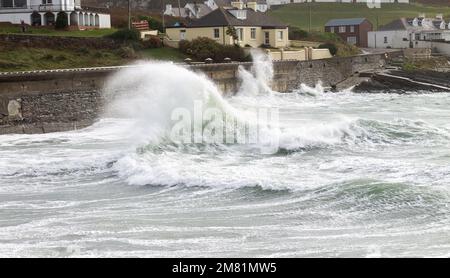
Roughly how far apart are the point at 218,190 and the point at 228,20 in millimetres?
33509

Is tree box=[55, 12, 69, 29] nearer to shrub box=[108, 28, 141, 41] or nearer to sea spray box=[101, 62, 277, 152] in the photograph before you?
shrub box=[108, 28, 141, 41]

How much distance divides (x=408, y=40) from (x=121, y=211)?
174 feet

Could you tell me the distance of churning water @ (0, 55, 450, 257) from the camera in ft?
38.8

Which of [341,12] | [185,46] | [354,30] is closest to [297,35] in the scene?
[354,30]

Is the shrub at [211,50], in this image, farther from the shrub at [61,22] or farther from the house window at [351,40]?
the house window at [351,40]

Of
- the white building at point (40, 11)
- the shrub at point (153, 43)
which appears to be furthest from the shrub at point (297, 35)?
the white building at point (40, 11)

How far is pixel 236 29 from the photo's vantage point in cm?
4828

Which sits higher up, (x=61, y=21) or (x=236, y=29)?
Result: (x=61, y=21)

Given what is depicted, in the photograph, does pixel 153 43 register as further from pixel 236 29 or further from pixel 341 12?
pixel 341 12

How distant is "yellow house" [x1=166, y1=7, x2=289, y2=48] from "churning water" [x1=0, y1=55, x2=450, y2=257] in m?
21.7

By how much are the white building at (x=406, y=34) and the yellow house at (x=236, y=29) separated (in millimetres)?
15549

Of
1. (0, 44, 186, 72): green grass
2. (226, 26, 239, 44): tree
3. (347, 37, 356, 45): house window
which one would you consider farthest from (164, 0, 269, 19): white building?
(0, 44, 186, 72): green grass

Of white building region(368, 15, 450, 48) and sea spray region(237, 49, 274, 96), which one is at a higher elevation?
white building region(368, 15, 450, 48)

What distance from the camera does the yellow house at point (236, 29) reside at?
4812 cm
